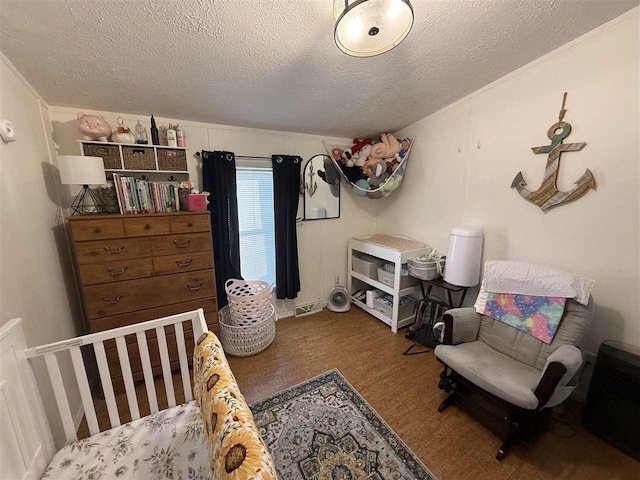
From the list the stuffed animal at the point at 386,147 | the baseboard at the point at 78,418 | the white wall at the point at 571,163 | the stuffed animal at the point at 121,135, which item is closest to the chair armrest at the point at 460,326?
the white wall at the point at 571,163

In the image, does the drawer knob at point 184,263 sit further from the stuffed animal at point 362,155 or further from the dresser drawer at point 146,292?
the stuffed animal at point 362,155

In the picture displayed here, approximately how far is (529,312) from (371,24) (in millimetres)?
1955

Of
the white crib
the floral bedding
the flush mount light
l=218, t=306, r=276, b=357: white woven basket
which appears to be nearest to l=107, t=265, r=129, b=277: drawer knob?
the white crib

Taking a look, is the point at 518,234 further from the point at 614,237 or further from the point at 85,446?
the point at 85,446

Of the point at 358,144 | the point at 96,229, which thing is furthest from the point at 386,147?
the point at 96,229

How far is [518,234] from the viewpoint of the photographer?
1941mm

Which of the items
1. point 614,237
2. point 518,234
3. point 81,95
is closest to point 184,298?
→ point 81,95

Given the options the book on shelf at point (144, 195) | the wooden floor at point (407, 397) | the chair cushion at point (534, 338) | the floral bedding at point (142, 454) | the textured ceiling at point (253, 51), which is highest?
the textured ceiling at point (253, 51)

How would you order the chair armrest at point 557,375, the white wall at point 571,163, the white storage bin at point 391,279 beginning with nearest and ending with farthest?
the chair armrest at point 557,375 → the white wall at point 571,163 → the white storage bin at point 391,279

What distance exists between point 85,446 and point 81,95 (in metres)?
2.10

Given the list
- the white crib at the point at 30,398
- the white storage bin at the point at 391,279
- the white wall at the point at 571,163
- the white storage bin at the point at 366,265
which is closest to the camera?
the white crib at the point at 30,398

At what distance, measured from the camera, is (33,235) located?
4.47 ft

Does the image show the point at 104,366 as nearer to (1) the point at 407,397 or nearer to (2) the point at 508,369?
(1) the point at 407,397

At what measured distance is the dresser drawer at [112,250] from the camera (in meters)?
1.64
